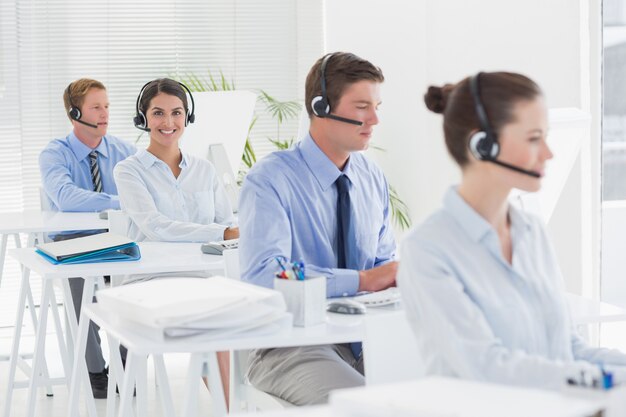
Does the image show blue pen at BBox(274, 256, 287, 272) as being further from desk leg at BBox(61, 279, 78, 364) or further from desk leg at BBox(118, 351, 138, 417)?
desk leg at BBox(61, 279, 78, 364)

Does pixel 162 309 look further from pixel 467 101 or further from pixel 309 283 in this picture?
pixel 467 101

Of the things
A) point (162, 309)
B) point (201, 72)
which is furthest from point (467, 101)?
point (201, 72)

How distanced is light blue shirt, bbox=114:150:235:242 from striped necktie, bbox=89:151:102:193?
0.96 metres

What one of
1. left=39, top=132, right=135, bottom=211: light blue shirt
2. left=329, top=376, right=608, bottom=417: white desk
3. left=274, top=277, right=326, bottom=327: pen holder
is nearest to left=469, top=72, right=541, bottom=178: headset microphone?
left=274, top=277, right=326, bottom=327: pen holder

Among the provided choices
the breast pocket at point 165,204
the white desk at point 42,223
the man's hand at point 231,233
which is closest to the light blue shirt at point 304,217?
the man's hand at point 231,233

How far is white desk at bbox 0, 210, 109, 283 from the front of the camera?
3916mm

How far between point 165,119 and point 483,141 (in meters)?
2.33

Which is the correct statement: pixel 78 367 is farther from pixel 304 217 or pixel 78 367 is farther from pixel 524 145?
pixel 524 145

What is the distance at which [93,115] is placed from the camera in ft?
15.7

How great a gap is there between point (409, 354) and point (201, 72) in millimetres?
4437

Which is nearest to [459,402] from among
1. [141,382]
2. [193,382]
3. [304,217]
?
[193,382]

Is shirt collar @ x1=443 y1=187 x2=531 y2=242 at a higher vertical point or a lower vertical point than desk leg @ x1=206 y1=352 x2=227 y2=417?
higher

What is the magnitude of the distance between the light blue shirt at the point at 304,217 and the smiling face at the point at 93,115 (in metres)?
2.34

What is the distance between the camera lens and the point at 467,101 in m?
1.76
